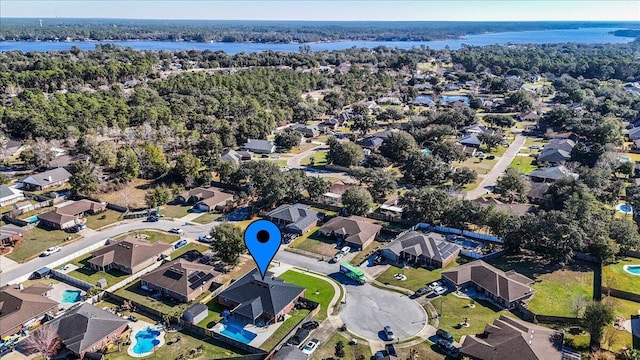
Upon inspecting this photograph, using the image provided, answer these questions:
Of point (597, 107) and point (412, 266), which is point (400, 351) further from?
point (597, 107)

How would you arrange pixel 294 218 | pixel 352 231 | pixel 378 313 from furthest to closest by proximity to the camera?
pixel 294 218, pixel 352 231, pixel 378 313

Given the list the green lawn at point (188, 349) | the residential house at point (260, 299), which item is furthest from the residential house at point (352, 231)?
the green lawn at point (188, 349)

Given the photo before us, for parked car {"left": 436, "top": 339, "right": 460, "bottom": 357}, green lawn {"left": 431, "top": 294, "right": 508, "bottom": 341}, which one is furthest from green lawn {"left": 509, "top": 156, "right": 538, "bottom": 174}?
parked car {"left": 436, "top": 339, "right": 460, "bottom": 357}

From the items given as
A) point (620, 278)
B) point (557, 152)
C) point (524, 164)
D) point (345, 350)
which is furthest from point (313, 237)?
point (557, 152)

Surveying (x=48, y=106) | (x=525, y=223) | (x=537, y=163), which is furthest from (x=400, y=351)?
(x=48, y=106)

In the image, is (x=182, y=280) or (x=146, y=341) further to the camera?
(x=182, y=280)

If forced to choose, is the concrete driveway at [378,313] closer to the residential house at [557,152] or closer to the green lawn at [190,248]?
the green lawn at [190,248]

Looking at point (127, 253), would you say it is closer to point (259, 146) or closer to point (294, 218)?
point (294, 218)

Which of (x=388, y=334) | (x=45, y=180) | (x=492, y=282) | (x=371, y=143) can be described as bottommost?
(x=388, y=334)
